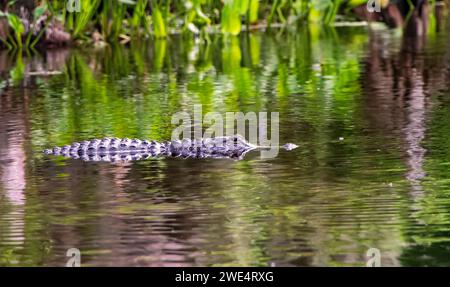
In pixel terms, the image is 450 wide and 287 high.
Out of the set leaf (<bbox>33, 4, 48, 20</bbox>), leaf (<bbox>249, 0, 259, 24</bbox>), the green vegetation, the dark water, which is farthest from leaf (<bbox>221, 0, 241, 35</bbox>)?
the dark water

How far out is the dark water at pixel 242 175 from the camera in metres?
6.25

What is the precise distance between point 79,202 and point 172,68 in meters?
8.59

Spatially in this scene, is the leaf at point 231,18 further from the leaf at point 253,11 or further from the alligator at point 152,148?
the alligator at point 152,148

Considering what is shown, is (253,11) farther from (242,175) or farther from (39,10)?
(242,175)

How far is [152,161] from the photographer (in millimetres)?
8984

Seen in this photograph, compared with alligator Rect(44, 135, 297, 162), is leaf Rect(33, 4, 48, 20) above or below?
above

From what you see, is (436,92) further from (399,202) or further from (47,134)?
(399,202)

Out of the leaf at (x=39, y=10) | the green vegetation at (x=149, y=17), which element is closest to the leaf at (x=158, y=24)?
the green vegetation at (x=149, y=17)

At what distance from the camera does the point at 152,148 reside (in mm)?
9320

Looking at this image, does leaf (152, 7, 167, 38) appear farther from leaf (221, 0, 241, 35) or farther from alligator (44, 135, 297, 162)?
alligator (44, 135, 297, 162)

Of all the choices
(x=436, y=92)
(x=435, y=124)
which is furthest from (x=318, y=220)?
(x=436, y=92)

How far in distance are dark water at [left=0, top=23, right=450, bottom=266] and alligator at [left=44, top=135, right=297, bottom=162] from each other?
209 mm

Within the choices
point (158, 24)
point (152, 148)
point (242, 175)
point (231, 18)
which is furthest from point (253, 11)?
point (242, 175)

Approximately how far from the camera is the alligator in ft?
30.2
